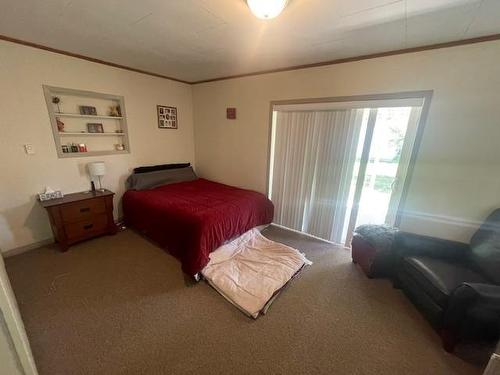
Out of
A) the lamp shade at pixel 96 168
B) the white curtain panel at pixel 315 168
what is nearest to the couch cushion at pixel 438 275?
the white curtain panel at pixel 315 168

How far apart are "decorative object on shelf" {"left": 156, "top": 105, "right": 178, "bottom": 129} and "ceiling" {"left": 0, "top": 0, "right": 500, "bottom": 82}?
1.12 m

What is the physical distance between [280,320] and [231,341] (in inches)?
17.1

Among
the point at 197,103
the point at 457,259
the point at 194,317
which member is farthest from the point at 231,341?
the point at 197,103

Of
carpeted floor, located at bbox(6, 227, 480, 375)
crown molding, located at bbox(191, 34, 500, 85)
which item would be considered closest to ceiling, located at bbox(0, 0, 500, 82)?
crown molding, located at bbox(191, 34, 500, 85)

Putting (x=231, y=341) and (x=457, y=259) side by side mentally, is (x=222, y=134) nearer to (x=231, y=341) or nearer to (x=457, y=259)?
(x=231, y=341)

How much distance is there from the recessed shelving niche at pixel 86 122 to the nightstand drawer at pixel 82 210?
678 millimetres

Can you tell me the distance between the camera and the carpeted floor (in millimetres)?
1410

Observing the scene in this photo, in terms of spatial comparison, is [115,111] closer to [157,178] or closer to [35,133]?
[35,133]

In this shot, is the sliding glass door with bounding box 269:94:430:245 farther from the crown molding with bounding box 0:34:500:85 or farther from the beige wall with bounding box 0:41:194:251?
the beige wall with bounding box 0:41:194:251

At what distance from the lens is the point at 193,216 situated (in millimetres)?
2240

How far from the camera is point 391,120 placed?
234 cm

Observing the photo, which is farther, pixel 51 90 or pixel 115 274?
pixel 51 90

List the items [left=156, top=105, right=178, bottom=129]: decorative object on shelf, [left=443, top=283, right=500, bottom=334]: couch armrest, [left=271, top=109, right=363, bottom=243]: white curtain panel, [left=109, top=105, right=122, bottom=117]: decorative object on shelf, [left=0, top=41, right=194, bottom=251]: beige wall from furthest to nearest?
[left=156, top=105, right=178, bottom=129]: decorative object on shelf → [left=109, top=105, right=122, bottom=117]: decorative object on shelf → [left=271, top=109, right=363, bottom=243]: white curtain panel → [left=0, top=41, right=194, bottom=251]: beige wall → [left=443, top=283, right=500, bottom=334]: couch armrest

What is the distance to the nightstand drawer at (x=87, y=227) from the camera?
8.34 feet
